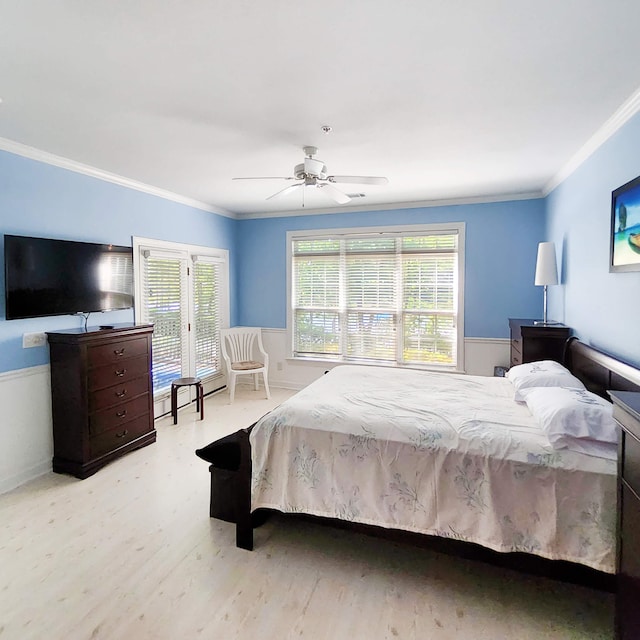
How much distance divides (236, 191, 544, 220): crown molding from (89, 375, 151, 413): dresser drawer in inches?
115

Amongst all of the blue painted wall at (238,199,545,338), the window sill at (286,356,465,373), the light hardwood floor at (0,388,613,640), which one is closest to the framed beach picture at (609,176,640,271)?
the light hardwood floor at (0,388,613,640)

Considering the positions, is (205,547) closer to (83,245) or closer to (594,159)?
(83,245)

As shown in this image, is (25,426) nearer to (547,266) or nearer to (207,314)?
(207,314)

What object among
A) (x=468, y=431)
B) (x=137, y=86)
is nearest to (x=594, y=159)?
(x=468, y=431)

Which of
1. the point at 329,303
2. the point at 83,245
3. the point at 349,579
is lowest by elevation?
the point at 349,579

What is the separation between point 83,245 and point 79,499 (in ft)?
6.59

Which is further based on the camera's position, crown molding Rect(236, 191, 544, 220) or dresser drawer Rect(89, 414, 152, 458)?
crown molding Rect(236, 191, 544, 220)

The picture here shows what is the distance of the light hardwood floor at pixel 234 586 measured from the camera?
1648 mm

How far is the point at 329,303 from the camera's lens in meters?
5.27

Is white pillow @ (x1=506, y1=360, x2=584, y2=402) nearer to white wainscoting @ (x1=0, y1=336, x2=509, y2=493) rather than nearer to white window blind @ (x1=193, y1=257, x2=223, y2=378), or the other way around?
white wainscoting @ (x1=0, y1=336, x2=509, y2=493)

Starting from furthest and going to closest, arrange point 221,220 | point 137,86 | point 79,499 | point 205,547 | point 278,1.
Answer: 1. point 221,220
2. point 79,499
3. point 205,547
4. point 137,86
5. point 278,1

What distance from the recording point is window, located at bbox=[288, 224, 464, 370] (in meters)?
4.72

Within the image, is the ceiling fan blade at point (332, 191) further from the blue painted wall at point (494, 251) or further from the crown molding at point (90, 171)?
the crown molding at point (90, 171)

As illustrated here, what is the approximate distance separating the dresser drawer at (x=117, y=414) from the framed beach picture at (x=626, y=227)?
3.92 metres
